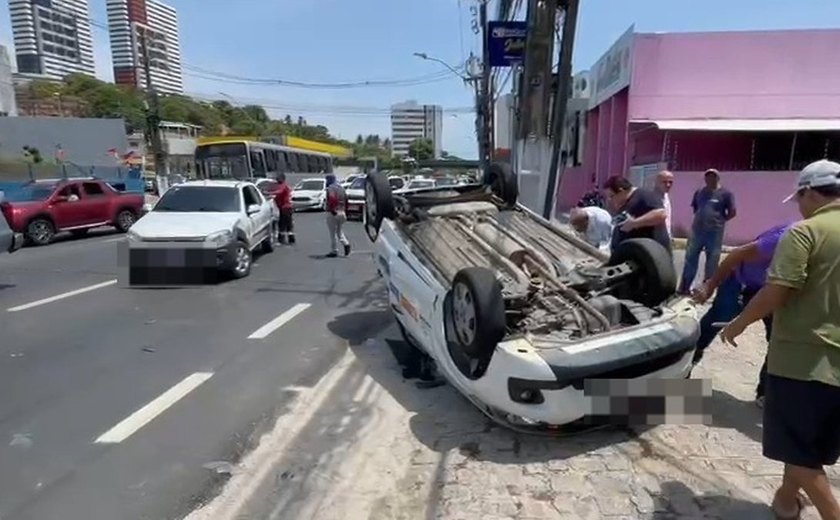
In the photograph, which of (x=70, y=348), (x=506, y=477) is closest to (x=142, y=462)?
(x=506, y=477)

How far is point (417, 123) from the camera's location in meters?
69.1

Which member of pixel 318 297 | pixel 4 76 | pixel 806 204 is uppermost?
pixel 4 76

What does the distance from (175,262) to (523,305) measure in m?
6.40

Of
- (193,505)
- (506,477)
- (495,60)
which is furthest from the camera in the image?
(495,60)

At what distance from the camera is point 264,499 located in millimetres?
3117

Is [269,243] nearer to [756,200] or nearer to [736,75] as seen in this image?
[756,200]

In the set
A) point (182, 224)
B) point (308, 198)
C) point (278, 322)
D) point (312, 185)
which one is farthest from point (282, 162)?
point (278, 322)

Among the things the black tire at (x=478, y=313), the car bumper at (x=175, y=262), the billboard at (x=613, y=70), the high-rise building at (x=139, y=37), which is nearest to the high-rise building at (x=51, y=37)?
the high-rise building at (x=139, y=37)

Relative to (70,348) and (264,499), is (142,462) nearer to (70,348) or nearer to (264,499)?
(264,499)

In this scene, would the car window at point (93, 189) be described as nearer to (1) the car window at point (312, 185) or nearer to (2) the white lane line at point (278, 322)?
(1) the car window at point (312, 185)

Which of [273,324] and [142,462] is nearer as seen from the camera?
[142,462]

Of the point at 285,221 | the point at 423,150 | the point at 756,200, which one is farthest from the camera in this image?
the point at 423,150

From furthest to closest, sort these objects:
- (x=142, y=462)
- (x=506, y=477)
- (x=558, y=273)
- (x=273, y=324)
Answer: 1. (x=273, y=324)
2. (x=558, y=273)
3. (x=142, y=462)
4. (x=506, y=477)

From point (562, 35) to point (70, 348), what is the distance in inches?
281
